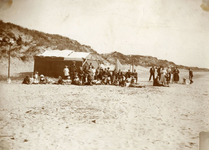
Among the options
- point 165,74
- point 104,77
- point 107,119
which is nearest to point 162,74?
point 165,74

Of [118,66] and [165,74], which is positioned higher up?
[118,66]

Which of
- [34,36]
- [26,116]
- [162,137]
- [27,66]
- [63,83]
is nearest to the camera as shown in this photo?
[162,137]

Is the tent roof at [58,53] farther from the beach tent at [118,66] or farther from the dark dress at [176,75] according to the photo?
the dark dress at [176,75]

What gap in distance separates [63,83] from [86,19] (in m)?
1.27

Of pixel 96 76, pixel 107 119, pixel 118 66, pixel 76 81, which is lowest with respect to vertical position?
pixel 107 119

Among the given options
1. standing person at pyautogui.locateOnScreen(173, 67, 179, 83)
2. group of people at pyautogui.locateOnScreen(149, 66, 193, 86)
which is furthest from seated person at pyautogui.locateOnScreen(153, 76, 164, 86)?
standing person at pyautogui.locateOnScreen(173, 67, 179, 83)

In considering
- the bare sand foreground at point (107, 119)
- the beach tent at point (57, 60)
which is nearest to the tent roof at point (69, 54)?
the beach tent at point (57, 60)

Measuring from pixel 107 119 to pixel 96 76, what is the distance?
1.56 metres

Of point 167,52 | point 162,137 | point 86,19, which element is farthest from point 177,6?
point 162,137

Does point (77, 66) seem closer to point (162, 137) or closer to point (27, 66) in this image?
point (27, 66)

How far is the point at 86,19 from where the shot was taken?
2543 millimetres

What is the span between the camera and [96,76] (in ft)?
12.2

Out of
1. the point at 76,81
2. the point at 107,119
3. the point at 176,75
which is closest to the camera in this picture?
the point at 107,119

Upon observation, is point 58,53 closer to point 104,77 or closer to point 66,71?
point 66,71
